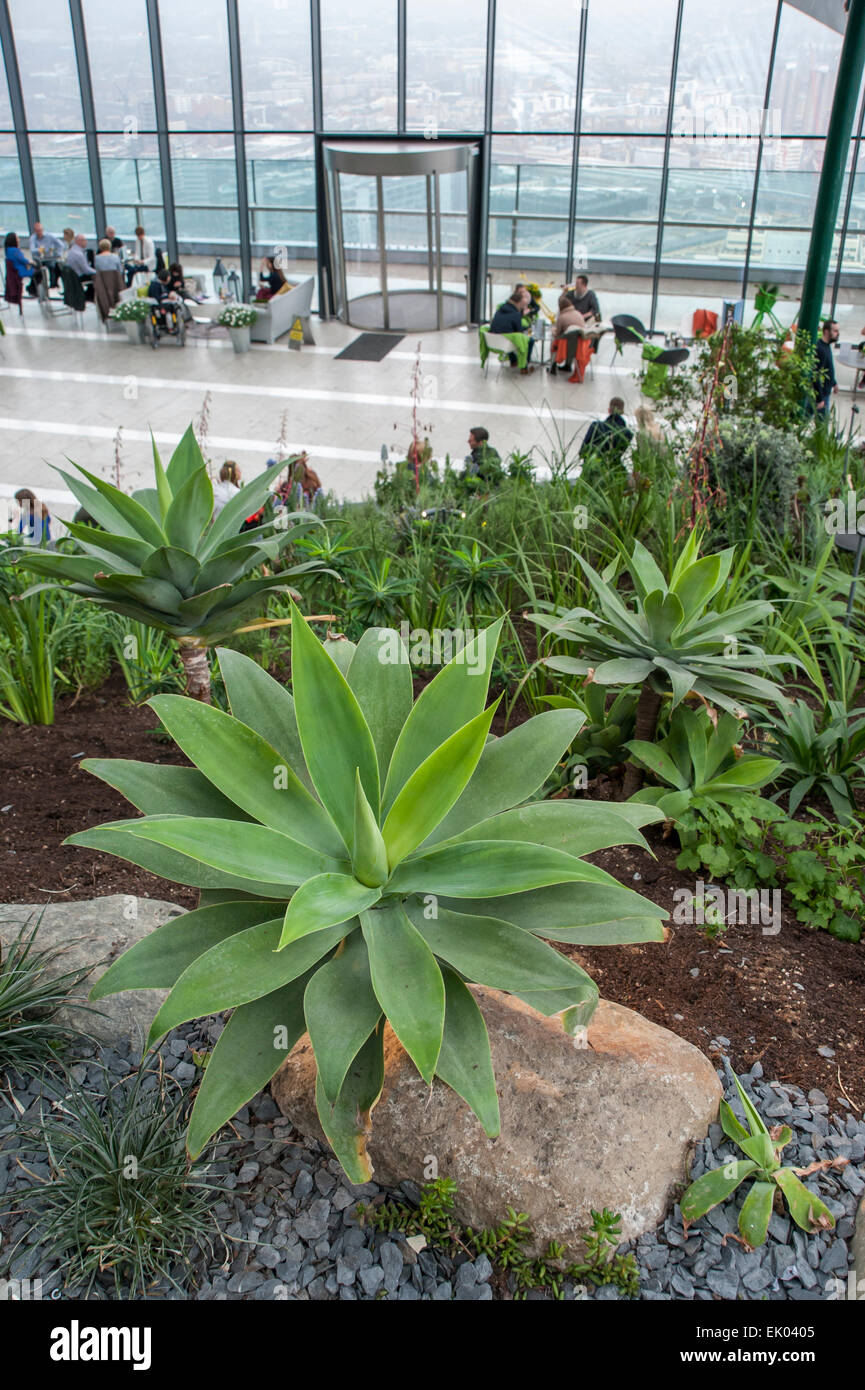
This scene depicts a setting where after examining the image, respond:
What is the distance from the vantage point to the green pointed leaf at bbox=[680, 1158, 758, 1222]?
2246mm

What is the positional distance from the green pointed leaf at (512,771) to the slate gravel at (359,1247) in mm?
880

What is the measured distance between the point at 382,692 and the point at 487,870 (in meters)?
0.58

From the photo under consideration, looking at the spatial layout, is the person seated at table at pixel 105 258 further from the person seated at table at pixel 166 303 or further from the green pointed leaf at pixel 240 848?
the green pointed leaf at pixel 240 848

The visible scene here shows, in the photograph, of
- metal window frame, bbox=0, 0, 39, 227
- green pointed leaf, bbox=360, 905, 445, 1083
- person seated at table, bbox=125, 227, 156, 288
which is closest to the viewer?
green pointed leaf, bbox=360, 905, 445, 1083

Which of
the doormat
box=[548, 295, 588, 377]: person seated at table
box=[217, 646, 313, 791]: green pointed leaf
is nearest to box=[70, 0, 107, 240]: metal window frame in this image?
the doormat

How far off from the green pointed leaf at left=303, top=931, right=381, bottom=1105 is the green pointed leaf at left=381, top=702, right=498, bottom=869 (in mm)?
242

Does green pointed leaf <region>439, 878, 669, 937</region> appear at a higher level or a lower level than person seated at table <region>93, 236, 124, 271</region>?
lower

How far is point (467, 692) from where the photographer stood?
2.21 meters

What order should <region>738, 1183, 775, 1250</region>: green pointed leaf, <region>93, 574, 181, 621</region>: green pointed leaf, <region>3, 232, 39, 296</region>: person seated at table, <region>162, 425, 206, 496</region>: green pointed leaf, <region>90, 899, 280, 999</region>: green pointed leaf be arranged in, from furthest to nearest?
<region>3, 232, 39, 296</region>: person seated at table < <region>162, 425, 206, 496</region>: green pointed leaf < <region>93, 574, 181, 621</region>: green pointed leaf < <region>738, 1183, 775, 1250</region>: green pointed leaf < <region>90, 899, 280, 999</region>: green pointed leaf

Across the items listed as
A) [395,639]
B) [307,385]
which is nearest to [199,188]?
[307,385]

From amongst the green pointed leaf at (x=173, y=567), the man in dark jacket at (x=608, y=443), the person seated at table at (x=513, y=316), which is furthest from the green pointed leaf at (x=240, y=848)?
the person seated at table at (x=513, y=316)

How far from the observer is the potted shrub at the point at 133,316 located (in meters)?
14.3

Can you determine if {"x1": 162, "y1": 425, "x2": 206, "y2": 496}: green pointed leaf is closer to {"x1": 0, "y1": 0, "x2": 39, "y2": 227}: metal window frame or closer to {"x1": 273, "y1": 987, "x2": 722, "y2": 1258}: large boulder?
{"x1": 273, "y1": 987, "x2": 722, "y2": 1258}: large boulder

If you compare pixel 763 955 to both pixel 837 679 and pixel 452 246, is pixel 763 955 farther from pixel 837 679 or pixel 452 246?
pixel 452 246
